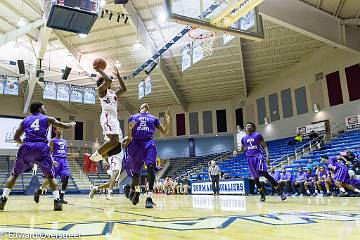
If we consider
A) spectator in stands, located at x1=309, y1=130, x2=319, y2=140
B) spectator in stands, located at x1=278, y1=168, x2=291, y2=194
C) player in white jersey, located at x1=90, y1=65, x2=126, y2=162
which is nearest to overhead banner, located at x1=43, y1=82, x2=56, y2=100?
spectator in stands, located at x1=278, y1=168, x2=291, y2=194

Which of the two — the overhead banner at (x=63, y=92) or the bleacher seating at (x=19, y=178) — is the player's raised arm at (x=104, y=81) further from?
the bleacher seating at (x=19, y=178)

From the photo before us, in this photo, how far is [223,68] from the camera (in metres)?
23.0

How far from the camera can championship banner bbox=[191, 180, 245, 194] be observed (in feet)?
46.9

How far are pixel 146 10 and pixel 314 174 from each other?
10819 millimetres

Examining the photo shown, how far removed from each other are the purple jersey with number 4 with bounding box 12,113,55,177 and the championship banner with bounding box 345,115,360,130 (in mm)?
18394

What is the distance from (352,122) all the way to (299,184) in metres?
8.78

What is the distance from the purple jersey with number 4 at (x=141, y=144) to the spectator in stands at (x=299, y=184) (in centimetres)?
900

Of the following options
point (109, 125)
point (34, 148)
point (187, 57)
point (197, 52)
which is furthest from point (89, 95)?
point (34, 148)

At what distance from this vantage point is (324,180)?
11656 millimetres

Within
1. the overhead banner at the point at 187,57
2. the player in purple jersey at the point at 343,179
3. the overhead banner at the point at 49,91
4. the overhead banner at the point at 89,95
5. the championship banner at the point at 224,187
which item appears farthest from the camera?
the overhead banner at the point at 89,95

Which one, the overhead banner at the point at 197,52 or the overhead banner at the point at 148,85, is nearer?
the overhead banner at the point at 197,52

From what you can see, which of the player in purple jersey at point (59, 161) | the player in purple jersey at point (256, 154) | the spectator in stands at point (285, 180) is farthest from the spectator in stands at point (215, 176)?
the player in purple jersey at point (59, 161)

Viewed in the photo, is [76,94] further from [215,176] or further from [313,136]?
[313,136]

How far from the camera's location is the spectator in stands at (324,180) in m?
11.5
